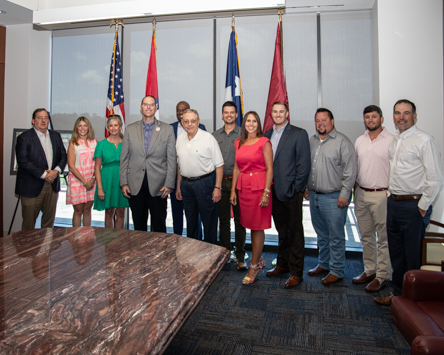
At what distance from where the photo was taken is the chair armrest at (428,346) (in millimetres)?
1334

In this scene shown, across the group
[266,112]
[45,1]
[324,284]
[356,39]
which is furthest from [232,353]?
[45,1]

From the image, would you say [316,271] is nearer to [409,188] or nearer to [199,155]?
[409,188]

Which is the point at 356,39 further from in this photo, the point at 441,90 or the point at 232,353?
the point at 232,353

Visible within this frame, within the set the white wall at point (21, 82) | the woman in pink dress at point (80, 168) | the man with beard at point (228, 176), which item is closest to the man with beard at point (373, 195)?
the man with beard at point (228, 176)

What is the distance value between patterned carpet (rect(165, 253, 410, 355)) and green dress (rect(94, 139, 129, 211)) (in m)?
1.55

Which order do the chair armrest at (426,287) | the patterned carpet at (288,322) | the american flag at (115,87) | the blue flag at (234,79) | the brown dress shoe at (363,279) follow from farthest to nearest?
the american flag at (115,87), the blue flag at (234,79), the brown dress shoe at (363,279), the patterned carpet at (288,322), the chair armrest at (426,287)

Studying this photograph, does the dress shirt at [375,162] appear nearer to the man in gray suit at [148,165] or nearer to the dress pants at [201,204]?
the dress pants at [201,204]

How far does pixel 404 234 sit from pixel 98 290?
2.42 meters

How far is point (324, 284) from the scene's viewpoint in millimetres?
3387

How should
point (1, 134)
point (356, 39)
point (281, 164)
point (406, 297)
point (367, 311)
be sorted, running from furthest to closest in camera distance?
1. point (1, 134)
2. point (356, 39)
3. point (281, 164)
4. point (367, 311)
5. point (406, 297)

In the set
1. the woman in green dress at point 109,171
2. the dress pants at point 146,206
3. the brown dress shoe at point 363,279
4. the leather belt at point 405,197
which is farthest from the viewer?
the woman in green dress at point 109,171

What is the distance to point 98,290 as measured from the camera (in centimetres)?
145

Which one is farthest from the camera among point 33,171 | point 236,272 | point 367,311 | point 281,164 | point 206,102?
point 206,102

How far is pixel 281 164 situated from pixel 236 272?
128 centimetres
